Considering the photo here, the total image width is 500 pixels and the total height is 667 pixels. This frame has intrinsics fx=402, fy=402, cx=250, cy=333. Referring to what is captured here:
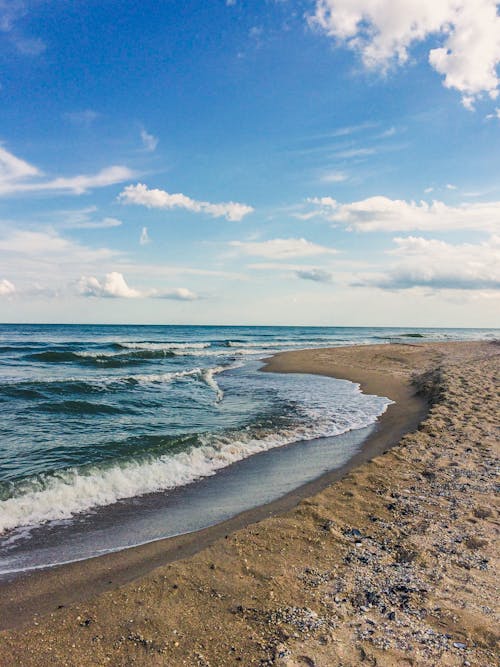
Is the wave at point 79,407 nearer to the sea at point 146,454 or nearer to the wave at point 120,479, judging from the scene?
the sea at point 146,454

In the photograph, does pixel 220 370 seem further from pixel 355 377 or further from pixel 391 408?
pixel 391 408

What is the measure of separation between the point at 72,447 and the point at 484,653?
27.6 feet

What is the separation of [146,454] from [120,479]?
146cm

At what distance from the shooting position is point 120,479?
7.34 metres

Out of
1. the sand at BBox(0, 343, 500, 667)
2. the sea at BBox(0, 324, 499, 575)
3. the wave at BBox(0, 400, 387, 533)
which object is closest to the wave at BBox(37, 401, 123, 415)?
the sea at BBox(0, 324, 499, 575)

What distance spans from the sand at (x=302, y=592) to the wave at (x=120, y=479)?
184 centimetres

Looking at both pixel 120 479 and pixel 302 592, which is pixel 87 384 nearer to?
pixel 120 479

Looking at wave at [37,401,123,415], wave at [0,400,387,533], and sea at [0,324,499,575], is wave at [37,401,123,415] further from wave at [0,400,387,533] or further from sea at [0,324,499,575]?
wave at [0,400,387,533]

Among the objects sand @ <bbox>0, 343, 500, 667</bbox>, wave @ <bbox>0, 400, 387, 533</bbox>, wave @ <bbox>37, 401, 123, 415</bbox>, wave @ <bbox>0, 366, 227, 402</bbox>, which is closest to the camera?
sand @ <bbox>0, 343, 500, 667</bbox>

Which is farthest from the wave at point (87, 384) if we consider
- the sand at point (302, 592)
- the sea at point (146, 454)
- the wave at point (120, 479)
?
the sand at point (302, 592)

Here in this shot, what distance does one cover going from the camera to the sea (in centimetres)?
576

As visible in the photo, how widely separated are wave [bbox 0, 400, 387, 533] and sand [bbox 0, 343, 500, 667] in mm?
1835

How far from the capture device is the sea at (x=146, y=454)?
5.76 m

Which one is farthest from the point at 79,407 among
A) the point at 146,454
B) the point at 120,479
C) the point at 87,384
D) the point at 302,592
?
the point at 302,592
